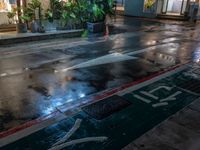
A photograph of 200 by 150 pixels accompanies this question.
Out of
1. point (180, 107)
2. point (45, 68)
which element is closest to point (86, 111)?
point (180, 107)

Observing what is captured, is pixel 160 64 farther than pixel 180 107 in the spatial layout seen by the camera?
Yes

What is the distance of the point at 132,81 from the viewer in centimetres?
605

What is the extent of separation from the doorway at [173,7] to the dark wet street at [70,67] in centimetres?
1196

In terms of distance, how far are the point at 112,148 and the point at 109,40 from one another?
8.61 meters

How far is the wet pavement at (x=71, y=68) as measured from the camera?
4.69 m

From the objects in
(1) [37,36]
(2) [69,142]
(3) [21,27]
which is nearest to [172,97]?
(2) [69,142]

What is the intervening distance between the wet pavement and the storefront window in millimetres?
11572

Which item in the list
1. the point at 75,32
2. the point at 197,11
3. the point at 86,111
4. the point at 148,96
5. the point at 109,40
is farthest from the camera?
the point at 197,11

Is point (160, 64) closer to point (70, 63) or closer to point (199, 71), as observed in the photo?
point (199, 71)

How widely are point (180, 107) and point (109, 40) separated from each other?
734 cm

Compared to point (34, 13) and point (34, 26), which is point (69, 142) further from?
point (34, 13)

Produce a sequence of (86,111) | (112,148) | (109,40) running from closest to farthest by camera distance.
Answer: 1. (112,148)
2. (86,111)
3. (109,40)

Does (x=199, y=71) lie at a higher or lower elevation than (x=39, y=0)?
lower

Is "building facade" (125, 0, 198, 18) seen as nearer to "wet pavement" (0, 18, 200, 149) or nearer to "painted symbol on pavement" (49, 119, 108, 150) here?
"wet pavement" (0, 18, 200, 149)
